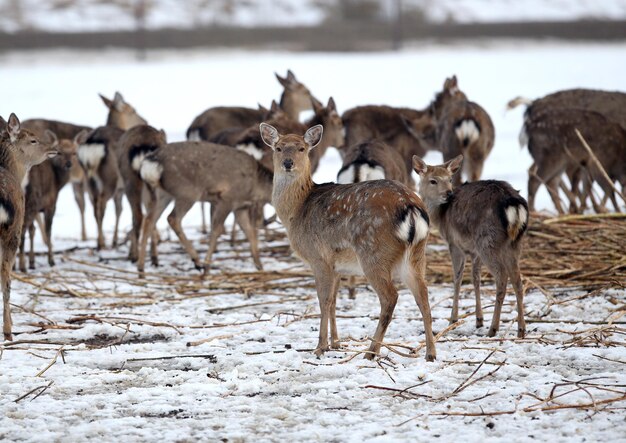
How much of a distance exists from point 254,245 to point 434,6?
→ 88.5 ft

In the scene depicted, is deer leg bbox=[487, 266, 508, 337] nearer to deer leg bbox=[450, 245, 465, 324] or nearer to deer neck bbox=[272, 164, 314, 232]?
deer leg bbox=[450, 245, 465, 324]

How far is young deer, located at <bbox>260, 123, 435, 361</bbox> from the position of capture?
6.27 metres

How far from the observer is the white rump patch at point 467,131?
A: 37.6 ft

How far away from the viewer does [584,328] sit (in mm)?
6992

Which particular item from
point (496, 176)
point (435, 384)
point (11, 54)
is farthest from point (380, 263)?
point (11, 54)

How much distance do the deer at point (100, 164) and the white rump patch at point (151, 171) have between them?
984 millimetres

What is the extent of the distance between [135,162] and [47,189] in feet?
3.53

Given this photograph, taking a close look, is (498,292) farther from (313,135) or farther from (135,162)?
→ (135,162)

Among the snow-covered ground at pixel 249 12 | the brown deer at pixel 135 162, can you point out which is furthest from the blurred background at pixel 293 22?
the brown deer at pixel 135 162

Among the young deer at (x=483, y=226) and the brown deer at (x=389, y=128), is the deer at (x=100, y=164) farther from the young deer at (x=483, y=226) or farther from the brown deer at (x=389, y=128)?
the young deer at (x=483, y=226)

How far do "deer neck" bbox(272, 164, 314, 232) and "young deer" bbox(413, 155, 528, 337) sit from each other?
1119 millimetres

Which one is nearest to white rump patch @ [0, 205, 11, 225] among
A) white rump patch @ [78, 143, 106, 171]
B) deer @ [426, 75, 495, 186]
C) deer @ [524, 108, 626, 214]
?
white rump patch @ [78, 143, 106, 171]

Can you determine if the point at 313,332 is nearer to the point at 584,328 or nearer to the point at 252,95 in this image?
the point at 584,328

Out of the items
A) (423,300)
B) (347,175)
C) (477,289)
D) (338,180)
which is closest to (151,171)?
(338,180)
